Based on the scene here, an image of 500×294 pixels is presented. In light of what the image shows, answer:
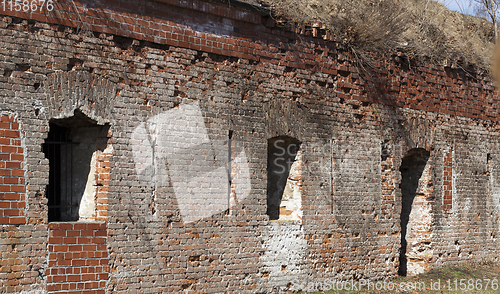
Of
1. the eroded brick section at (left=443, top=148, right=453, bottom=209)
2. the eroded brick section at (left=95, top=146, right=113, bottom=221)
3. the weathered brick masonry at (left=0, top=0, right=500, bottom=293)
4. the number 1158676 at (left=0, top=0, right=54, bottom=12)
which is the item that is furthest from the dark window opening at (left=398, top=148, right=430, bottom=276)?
the number 1158676 at (left=0, top=0, right=54, bottom=12)

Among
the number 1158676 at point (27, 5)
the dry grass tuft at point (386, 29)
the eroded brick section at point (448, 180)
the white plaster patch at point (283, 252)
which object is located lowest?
the white plaster patch at point (283, 252)

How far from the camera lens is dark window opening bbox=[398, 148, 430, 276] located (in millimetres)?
10555

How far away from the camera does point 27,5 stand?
5.70 metres

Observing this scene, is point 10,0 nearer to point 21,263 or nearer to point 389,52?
point 21,263

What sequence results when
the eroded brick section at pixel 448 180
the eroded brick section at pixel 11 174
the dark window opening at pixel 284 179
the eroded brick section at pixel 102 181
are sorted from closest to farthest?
the eroded brick section at pixel 11 174
the eroded brick section at pixel 102 181
the dark window opening at pixel 284 179
the eroded brick section at pixel 448 180

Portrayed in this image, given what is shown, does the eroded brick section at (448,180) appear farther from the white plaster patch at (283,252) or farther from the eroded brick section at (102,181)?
the eroded brick section at (102,181)

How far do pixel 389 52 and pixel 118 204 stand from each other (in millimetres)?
6004

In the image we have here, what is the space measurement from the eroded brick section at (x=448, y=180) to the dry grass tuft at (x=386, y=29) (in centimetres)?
200

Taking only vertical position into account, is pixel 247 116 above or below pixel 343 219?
above

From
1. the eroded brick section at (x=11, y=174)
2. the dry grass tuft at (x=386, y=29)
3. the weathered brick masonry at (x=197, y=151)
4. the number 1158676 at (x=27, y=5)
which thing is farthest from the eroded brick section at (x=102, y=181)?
the dry grass tuft at (x=386, y=29)

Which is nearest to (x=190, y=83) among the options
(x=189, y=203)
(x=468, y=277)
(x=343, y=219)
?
(x=189, y=203)

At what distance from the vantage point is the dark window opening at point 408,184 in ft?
34.6

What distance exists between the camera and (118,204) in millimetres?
6344

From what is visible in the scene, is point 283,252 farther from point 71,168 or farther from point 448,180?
point 448,180
